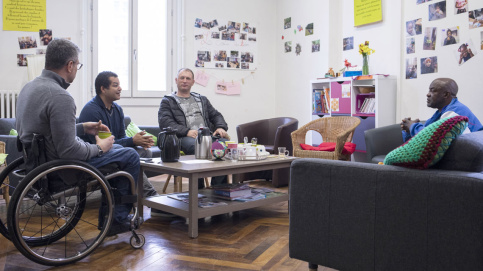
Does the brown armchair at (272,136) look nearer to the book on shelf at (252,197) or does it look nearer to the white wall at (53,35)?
the book on shelf at (252,197)

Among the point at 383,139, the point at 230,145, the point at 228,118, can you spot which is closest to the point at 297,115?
the point at 228,118

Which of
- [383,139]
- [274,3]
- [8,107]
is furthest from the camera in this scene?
[274,3]

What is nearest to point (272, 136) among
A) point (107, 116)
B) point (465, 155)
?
point (107, 116)

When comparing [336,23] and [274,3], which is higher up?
[274,3]

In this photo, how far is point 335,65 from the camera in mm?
5664

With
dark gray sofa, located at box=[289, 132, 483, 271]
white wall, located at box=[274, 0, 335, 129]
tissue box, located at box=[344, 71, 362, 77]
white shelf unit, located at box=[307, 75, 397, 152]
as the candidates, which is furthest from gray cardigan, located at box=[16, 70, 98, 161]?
white wall, located at box=[274, 0, 335, 129]

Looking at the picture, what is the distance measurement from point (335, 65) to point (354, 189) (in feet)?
12.8

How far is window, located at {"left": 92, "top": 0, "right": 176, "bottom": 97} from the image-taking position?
591 centimetres

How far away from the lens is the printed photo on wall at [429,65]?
14.7ft

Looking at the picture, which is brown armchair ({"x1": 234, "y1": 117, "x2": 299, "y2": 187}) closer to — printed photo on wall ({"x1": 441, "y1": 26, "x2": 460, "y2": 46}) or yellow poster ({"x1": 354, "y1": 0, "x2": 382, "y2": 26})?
yellow poster ({"x1": 354, "y1": 0, "x2": 382, "y2": 26})

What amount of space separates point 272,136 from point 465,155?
142 inches

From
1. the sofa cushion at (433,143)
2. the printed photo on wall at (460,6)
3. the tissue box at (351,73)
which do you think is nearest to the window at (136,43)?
the tissue box at (351,73)

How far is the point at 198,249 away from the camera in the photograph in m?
2.69

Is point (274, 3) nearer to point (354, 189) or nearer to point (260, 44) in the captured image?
point (260, 44)
